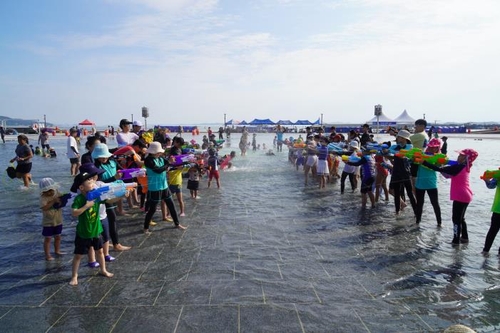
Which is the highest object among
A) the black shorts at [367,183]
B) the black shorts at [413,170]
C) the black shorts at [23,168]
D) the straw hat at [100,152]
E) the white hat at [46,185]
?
the straw hat at [100,152]

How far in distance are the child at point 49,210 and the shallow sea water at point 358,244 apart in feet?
2.04

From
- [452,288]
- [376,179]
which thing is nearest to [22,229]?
[452,288]

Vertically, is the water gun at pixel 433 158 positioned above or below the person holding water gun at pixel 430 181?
above

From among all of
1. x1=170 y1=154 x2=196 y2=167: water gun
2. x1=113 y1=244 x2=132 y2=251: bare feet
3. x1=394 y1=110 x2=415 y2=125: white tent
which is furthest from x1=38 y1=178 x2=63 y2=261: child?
x1=394 y1=110 x2=415 y2=125: white tent

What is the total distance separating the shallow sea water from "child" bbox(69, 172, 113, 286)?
1572 mm

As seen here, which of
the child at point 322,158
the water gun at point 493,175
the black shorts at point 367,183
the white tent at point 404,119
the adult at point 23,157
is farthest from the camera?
the white tent at point 404,119

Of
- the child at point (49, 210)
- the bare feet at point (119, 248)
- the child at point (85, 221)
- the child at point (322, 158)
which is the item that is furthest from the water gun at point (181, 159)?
the child at point (322, 158)

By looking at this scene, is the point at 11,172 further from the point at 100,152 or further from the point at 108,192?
the point at 108,192

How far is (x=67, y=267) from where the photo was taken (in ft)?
16.5

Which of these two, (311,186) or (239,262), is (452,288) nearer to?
(239,262)

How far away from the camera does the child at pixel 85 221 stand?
4352 mm

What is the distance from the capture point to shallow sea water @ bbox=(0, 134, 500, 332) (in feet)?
13.7

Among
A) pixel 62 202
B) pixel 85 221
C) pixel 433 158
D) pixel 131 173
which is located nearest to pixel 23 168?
pixel 131 173

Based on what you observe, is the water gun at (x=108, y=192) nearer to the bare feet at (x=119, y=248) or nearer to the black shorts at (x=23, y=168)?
the bare feet at (x=119, y=248)
